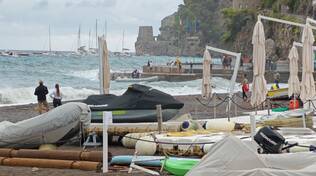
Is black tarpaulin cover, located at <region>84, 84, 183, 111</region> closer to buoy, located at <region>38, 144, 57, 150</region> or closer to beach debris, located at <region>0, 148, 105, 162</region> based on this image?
buoy, located at <region>38, 144, 57, 150</region>

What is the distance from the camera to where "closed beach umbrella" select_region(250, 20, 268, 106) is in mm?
21562

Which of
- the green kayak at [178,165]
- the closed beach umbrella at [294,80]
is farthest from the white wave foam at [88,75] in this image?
the green kayak at [178,165]

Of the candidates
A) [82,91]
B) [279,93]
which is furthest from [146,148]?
[82,91]

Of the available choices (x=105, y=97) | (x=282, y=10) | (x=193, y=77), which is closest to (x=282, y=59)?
(x=282, y=10)

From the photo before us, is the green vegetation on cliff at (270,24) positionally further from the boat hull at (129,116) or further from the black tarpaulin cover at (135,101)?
the boat hull at (129,116)

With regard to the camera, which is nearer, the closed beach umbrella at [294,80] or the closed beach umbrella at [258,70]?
the closed beach umbrella at [258,70]

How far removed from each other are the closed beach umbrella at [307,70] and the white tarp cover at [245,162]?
12.7 m

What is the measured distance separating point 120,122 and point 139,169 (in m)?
5.36

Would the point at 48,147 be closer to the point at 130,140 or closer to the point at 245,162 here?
the point at 130,140

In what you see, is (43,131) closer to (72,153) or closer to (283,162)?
(72,153)

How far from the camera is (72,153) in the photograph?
47.4 feet

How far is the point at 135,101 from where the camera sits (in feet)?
61.4

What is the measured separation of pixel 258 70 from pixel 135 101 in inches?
218

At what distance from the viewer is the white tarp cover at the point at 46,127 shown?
16.4 m
